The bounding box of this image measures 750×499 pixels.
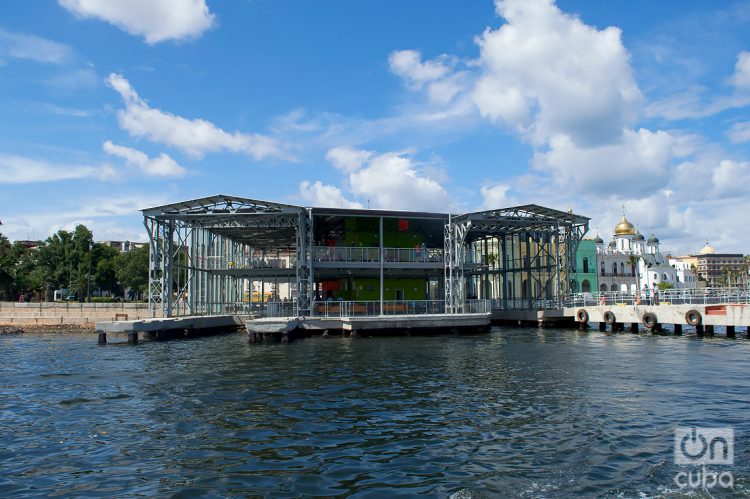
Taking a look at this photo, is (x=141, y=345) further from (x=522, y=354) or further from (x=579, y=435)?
(x=579, y=435)

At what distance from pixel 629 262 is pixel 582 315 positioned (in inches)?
2792

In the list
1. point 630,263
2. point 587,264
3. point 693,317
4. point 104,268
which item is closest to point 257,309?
point 693,317

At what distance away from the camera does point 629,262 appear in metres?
106

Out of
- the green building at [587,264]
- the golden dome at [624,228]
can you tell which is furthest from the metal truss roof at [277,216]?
the golden dome at [624,228]

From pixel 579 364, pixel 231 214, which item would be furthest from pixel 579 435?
pixel 231 214

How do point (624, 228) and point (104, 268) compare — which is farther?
point (624, 228)

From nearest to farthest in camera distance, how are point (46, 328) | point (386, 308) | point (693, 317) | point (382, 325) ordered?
point (693, 317), point (382, 325), point (386, 308), point (46, 328)

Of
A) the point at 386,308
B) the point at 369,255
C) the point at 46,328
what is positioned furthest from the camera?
the point at 46,328

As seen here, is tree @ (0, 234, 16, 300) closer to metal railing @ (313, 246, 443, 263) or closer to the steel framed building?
the steel framed building

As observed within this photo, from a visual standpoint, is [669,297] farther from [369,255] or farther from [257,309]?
[257,309]

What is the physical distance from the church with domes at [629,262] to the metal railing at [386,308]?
6677 centimetres

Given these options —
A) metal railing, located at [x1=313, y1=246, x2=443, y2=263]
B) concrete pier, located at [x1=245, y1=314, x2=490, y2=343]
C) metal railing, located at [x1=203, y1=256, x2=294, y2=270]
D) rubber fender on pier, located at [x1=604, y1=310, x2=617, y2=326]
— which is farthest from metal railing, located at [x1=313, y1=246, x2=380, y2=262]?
rubber fender on pier, located at [x1=604, y1=310, x2=617, y2=326]

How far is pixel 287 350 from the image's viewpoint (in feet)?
94.1

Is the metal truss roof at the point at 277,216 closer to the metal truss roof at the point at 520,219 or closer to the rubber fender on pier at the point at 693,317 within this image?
the metal truss roof at the point at 520,219
